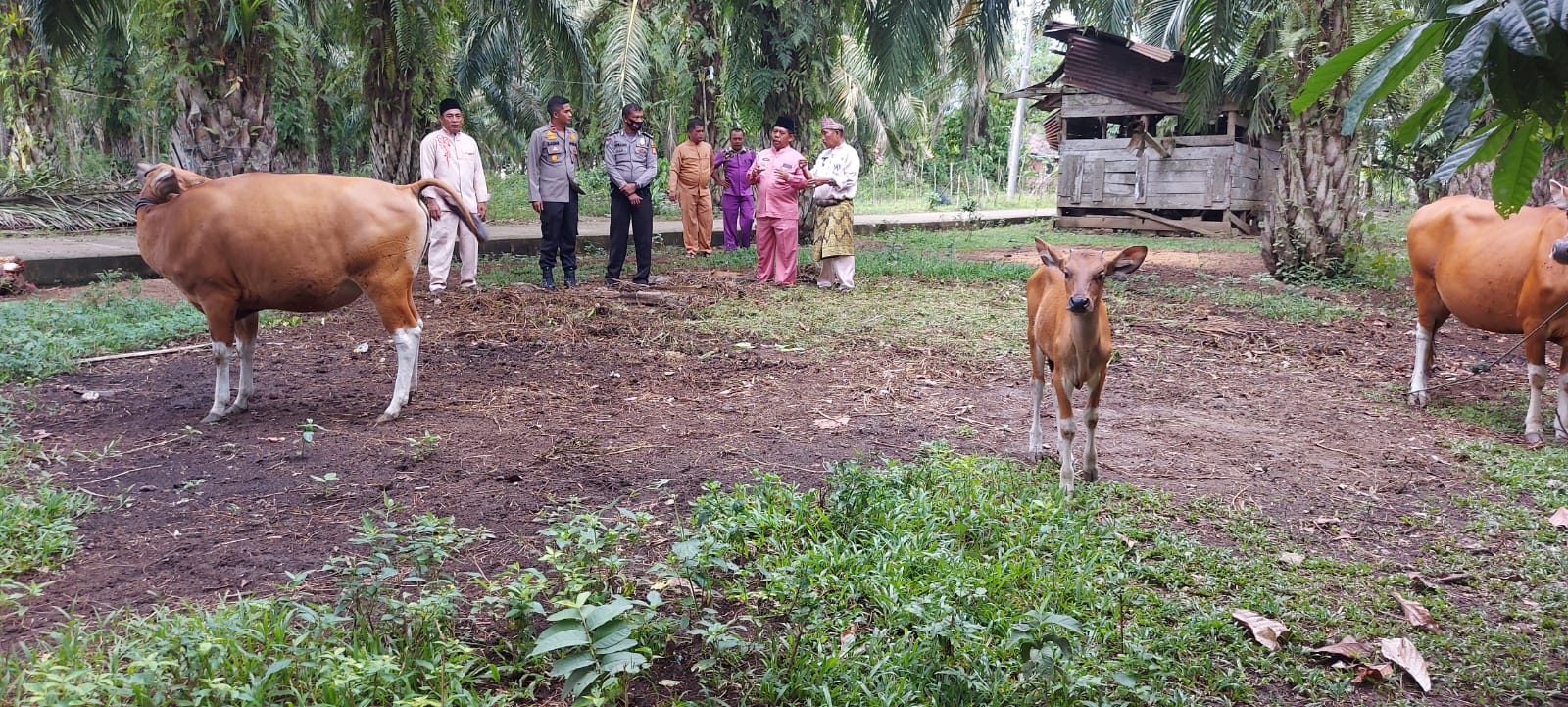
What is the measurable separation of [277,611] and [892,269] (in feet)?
32.7

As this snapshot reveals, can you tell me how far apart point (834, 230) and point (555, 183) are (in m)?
2.86

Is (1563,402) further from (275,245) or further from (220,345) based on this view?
(220,345)

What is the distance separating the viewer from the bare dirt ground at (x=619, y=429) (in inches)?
165

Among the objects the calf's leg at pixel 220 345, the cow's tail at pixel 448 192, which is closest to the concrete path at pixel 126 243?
the calf's leg at pixel 220 345

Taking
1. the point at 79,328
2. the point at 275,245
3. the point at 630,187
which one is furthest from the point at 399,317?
the point at 630,187

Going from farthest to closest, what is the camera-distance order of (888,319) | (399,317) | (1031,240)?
1. (1031,240)
2. (888,319)
3. (399,317)

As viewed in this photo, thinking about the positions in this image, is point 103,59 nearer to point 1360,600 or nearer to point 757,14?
point 757,14

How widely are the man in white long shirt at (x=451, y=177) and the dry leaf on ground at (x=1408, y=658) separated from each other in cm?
867

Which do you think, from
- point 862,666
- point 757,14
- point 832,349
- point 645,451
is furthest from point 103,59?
point 862,666

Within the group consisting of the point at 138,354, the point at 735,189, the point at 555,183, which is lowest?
the point at 138,354

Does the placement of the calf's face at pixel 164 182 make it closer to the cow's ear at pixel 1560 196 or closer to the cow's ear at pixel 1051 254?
the cow's ear at pixel 1051 254

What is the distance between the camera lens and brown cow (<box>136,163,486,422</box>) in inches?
223

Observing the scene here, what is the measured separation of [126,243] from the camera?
41.8 ft

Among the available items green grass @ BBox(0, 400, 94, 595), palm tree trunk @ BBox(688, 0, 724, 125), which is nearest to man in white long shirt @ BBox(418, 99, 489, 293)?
green grass @ BBox(0, 400, 94, 595)
